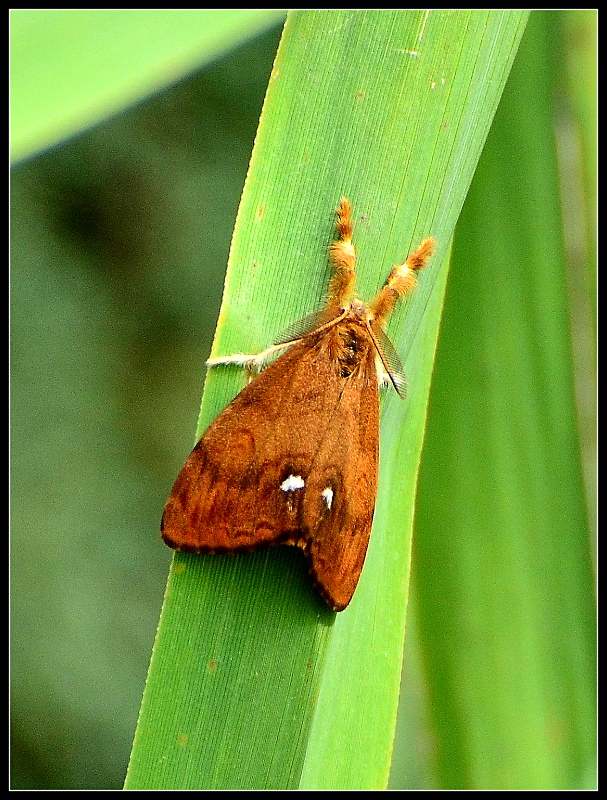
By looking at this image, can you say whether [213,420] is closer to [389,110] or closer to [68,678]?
[389,110]

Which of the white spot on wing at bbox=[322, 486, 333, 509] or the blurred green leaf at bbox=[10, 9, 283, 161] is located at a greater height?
the blurred green leaf at bbox=[10, 9, 283, 161]

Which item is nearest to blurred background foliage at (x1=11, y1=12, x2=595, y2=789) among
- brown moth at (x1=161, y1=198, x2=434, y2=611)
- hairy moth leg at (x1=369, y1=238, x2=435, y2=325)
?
brown moth at (x1=161, y1=198, x2=434, y2=611)

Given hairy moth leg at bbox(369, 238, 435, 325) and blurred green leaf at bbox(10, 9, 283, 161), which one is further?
hairy moth leg at bbox(369, 238, 435, 325)

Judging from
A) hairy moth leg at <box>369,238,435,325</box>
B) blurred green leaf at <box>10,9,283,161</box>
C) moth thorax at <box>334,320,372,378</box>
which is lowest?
moth thorax at <box>334,320,372,378</box>

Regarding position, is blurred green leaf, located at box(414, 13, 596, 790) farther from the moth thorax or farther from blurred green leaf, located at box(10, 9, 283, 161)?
blurred green leaf, located at box(10, 9, 283, 161)

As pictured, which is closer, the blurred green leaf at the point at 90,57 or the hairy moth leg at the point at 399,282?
the blurred green leaf at the point at 90,57

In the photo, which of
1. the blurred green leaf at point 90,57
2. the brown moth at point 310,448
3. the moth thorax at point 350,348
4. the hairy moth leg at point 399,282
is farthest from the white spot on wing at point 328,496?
the blurred green leaf at point 90,57

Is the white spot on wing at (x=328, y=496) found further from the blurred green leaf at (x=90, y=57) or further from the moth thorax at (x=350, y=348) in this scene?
the blurred green leaf at (x=90, y=57)

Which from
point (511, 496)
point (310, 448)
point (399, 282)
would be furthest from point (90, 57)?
point (511, 496)
